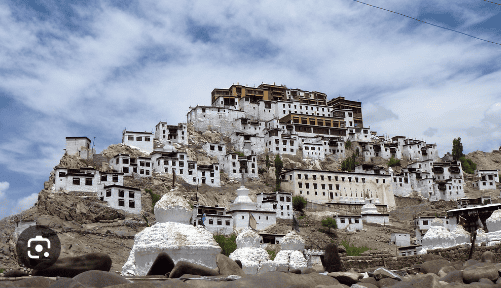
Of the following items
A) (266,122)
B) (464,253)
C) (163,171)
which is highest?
(266,122)

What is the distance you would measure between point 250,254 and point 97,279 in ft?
50.4

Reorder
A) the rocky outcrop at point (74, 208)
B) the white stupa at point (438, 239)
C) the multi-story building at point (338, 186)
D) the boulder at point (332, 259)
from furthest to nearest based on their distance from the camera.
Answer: the multi-story building at point (338, 186), the rocky outcrop at point (74, 208), the white stupa at point (438, 239), the boulder at point (332, 259)

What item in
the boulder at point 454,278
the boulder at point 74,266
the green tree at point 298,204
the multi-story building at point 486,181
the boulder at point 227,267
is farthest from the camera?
the multi-story building at point 486,181

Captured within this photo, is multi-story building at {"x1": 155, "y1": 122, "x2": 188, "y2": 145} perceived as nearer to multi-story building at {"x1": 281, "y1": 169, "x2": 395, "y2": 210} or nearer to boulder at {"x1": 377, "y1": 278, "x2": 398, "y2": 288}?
multi-story building at {"x1": 281, "y1": 169, "x2": 395, "y2": 210}

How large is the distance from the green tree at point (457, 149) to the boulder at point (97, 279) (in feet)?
360

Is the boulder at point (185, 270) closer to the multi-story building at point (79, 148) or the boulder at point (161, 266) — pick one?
the boulder at point (161, 266)

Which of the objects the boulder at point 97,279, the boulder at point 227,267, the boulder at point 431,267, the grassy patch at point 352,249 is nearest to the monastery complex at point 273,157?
the grassy patch at point 352,249

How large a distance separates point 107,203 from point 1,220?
11985 mm

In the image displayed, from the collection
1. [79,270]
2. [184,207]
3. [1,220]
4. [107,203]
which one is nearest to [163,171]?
[107,203]

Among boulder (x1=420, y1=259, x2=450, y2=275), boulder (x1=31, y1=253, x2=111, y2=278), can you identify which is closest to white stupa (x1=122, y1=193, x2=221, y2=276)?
boulder (x1=31, y1=253, x2=111, y2=278)

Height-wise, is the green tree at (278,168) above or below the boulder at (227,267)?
above

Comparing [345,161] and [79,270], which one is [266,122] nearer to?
[345,161]

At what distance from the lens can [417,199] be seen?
9131 cm

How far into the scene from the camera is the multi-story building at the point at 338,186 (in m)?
83.1
